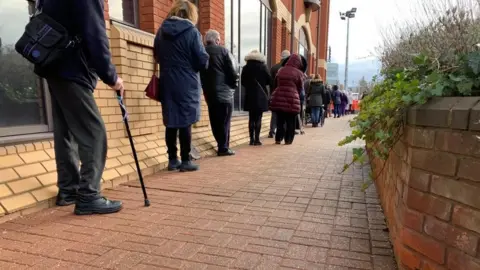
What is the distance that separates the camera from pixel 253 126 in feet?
A: 22.3

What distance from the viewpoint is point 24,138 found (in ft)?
10.1

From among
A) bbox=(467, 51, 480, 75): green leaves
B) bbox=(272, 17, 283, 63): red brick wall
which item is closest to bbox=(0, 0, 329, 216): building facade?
bbox=(467, 51, 480, 75): green leaves

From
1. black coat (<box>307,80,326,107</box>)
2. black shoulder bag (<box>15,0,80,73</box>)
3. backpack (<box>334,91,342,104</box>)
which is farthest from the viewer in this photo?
backpack (<box>334,91,342,104</box>)

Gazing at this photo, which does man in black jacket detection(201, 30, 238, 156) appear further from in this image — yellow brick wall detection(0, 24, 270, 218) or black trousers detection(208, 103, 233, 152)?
yellow brick wall detection(0, 24, 270, 218)

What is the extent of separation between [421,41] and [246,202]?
2.24 metres

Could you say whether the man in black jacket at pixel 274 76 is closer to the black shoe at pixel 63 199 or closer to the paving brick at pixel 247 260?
the black shoe at pixel 63 199

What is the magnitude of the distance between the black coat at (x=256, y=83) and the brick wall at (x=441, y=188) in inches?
183

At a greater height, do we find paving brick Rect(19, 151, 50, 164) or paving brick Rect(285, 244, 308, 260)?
paving brick Rect(19, 151, 50, 164)

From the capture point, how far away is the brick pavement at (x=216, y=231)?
6.67 ft

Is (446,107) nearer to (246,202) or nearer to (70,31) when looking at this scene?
(246,202)

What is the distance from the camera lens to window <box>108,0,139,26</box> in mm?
4328

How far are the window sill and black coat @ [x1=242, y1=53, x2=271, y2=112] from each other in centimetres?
375

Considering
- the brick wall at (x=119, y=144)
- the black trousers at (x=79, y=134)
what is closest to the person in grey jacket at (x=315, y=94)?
the brick wall at (x=119, y=144)

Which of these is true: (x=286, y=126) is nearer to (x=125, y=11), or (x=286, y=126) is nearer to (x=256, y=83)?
(x=256, y=83)
